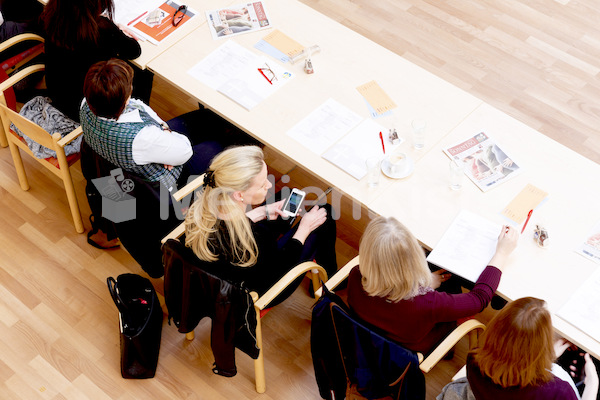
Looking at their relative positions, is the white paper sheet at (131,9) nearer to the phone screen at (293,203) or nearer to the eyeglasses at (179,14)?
the eyeglasses at (179,14)

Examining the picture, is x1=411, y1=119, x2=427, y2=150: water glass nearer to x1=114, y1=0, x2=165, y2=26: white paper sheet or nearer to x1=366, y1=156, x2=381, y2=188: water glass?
x1=366, y1=156, x2=381, y2=188: water glass

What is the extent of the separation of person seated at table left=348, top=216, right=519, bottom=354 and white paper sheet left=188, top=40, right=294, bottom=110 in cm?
108

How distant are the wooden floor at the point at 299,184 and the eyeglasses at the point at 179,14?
822 millimetres

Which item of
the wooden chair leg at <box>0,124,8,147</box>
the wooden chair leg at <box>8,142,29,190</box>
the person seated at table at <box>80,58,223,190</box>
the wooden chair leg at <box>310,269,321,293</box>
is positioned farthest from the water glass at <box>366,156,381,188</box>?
the wooden chair leg at <box>0,124,8,147</box>

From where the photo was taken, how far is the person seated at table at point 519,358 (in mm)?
2121

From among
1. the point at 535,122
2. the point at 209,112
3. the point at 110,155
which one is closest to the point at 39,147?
the point at 110,155

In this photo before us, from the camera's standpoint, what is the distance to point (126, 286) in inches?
130

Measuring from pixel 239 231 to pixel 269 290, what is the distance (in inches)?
12.9

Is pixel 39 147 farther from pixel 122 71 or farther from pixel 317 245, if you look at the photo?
pixel 317 245

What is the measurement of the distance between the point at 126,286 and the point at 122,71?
108cm

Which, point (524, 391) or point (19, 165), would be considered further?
point (19, 165)

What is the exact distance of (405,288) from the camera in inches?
94.5

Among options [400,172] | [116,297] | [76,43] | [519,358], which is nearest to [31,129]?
[76,43]

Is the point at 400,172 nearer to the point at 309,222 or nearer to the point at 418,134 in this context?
the point at 418,134
